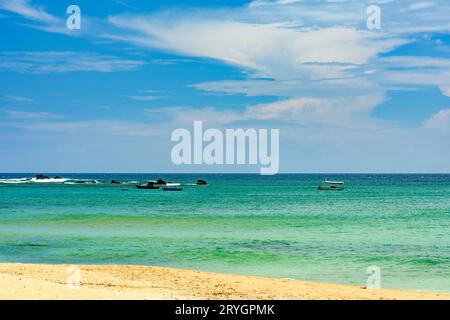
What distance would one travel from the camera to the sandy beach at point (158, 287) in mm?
16312

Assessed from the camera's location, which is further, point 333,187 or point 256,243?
point 333,187

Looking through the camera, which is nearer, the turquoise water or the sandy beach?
the sandy beach

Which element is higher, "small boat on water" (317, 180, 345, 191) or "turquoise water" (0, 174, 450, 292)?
"small boat on water" (317, 180, 345, 191)

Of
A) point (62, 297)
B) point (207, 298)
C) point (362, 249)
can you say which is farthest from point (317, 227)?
point (62, 297)

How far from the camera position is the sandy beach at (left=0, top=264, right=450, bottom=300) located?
1631 cm

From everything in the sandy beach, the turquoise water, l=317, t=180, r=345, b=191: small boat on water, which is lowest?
the turquoise water

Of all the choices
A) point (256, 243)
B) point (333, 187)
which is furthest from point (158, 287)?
point (333, 187)

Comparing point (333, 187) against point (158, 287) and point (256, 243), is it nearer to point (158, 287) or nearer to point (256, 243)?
point (256, 243)

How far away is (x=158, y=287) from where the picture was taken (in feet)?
62.6

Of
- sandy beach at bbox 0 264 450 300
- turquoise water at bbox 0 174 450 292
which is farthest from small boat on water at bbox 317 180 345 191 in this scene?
sandy beach at bbox 0 264 450 300

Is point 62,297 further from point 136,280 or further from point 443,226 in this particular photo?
point 443,226

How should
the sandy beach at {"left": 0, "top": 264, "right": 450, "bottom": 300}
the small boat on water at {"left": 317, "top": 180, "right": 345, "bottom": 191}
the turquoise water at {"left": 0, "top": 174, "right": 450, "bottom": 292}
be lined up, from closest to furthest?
the sandy beach at {"left": 0, "top": 264, "right": 450, "bottom": 300} < the turquoise water at {"left": 0, "top": 174, "right": 450, "bottom": 292} < the small boat on water at {"left": 317, "top": 180, "right": 345, "bottom": 191}

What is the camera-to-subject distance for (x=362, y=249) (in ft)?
99.5

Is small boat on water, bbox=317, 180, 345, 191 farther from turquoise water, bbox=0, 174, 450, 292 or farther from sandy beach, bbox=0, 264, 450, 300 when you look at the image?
sandy beach, bbox=0, 264, 450, 300
